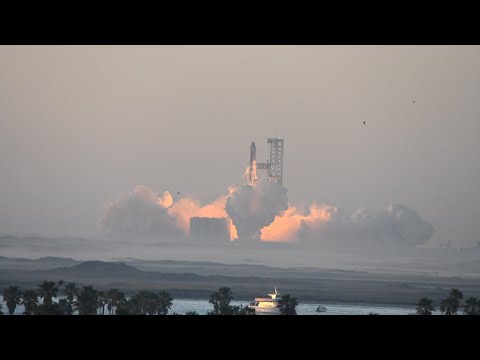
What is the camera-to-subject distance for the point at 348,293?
10912cm

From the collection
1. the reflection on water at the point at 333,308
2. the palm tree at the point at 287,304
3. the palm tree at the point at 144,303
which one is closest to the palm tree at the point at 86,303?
the palm tree at the point at 144,303

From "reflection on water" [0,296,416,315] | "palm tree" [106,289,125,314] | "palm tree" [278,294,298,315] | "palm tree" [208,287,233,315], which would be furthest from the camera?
"reflection on water" [0,296,416,315]

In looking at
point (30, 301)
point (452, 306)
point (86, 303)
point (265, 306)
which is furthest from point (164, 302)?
point (452, 306)

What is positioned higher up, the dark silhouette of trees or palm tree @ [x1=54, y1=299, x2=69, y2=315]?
the dark silhouette of trees

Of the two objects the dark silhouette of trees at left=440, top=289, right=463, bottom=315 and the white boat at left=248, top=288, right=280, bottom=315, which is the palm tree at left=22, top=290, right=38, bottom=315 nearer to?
the white boat at left=248, top=288, right=280, bottom=315

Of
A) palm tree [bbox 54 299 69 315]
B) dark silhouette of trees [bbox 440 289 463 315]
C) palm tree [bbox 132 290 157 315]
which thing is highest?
dark silhouette of trees [bbox 440 289 463 315]

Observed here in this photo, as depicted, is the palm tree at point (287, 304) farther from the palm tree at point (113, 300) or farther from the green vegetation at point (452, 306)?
the palm tree at point (113, 300)

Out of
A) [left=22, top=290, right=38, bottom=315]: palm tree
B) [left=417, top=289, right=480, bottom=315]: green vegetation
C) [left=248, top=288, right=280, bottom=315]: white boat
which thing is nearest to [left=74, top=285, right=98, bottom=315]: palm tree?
[left=22, top=290, right=38, bottom=315]: palm tree

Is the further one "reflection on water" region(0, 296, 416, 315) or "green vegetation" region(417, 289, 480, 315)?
"reflection on water" region(0, 296, 416, 315)

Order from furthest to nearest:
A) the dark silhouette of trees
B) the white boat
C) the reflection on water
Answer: the reflection on water, the white boat, the dark silhouette of trees

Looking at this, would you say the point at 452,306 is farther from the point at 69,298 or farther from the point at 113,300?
the point at 69,298
